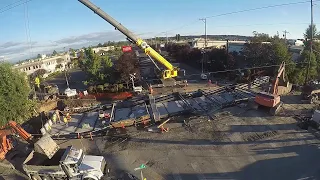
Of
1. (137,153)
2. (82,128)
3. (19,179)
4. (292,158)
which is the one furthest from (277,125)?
(19,179)

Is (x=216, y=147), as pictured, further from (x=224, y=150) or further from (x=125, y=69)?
(x=125, y=69)

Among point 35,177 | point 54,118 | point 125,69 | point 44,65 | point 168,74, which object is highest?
point 44,65

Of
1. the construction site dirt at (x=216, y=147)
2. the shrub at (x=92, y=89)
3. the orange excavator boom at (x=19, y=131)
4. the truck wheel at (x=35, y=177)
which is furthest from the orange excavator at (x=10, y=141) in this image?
the shrub at (x=92, y=89)

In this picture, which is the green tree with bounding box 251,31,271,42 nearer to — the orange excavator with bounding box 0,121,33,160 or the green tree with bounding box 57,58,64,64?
the orange excavator with bounding box 0,121,33,160

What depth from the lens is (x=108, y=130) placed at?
62.0 feet

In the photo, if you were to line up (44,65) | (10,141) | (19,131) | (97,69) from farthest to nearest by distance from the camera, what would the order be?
(44,65)
(97,69)
(10,141)
(19,131)

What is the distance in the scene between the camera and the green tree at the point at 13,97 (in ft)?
70.8

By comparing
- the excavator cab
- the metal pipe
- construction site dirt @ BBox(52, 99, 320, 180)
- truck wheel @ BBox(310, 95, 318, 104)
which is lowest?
construction site dirt @ BBox(52, 99, 320, 180)

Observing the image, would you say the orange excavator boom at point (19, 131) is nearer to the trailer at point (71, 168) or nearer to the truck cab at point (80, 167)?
the trailer at point (71, 168)

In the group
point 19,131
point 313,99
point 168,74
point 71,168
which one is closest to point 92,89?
point 168,74

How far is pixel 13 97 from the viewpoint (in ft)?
72.5

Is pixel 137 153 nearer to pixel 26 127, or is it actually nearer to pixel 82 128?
pixel 82 128

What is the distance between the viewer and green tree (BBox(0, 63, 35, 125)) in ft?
70.8

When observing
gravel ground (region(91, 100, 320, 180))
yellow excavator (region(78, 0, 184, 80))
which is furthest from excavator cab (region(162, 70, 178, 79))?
gravel ground (region(91, 100, 320, 180))
